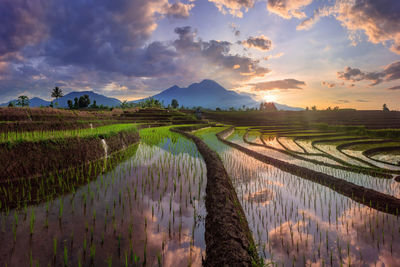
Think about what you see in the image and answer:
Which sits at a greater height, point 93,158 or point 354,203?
point 93,158

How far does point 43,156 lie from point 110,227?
4.54 meters

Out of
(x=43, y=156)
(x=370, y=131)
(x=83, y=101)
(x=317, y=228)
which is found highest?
(x=83, y=101)

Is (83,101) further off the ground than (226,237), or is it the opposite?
(83,101)

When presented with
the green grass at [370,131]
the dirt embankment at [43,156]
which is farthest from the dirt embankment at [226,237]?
the green grass at [370,131]

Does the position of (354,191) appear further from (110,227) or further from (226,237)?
(110,227)

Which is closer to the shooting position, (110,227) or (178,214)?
(110,227)

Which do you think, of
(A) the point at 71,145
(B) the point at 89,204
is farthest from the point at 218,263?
(A) the point at 71,145

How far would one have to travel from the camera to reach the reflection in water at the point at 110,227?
241 cm

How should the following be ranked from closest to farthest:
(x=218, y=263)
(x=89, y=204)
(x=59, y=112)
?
(x=218, y=263) → (x=89, y=204) → (x=59, y=112)

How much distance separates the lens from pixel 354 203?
477cm

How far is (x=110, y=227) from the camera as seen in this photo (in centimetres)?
305

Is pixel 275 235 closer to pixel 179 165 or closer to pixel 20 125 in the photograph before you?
pixel 179 165

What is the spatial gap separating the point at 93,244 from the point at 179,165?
4.54 m

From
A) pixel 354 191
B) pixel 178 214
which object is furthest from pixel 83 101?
pixel 354 191
